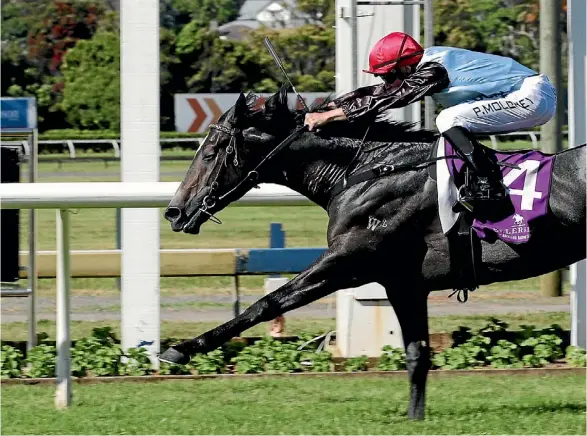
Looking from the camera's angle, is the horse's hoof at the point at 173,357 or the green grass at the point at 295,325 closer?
the horse's hoof at the point at 173,357

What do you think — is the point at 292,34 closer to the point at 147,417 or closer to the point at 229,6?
the point at 229,6

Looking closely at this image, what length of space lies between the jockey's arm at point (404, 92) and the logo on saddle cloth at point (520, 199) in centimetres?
34

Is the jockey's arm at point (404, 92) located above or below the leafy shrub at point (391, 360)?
above

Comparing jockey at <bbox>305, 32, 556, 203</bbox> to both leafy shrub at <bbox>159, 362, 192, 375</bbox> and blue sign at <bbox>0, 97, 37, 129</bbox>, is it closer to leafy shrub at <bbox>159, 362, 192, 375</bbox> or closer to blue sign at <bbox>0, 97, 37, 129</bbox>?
leafy shrub at <bbox>159, 362, 192, 375</bbox>

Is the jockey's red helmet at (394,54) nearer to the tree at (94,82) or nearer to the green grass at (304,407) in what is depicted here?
the green grass at (304,407)

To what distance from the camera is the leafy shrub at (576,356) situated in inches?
294

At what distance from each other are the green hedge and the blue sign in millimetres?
1824

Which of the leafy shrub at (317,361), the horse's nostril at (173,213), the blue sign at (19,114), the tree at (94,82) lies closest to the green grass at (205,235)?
the blue sign at (19,114)

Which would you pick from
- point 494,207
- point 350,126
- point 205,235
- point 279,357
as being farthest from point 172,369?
point 205,235

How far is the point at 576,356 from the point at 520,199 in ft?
7.24

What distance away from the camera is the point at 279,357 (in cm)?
741

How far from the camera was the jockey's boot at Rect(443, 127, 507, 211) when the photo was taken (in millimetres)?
5652

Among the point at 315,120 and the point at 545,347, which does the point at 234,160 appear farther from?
the point at 545,347

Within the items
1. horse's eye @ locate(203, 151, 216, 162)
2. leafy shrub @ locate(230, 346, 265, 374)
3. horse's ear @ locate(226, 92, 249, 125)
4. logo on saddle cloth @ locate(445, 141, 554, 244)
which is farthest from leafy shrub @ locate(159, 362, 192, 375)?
logo on saddle cloth @ locate(445, 141, 554, 244)
